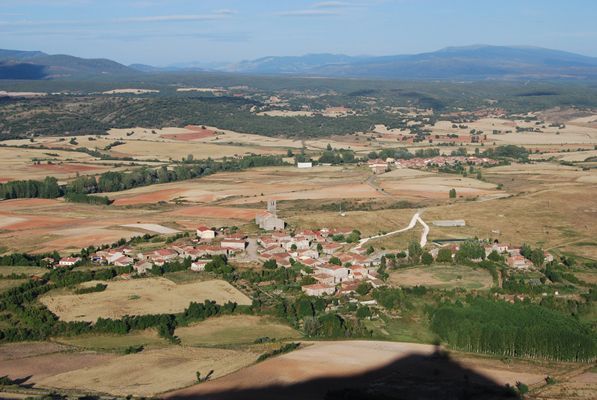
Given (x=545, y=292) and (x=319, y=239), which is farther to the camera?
(x=319, y=239)

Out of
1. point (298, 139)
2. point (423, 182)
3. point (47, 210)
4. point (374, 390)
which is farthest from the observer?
point (298, 139)

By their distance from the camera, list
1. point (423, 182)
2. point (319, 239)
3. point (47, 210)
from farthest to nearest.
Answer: point (423, 182) → point (47, 210) → point (319, 239)

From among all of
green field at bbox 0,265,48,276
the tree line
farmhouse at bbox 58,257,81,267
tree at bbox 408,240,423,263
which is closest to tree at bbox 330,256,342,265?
tree at bbox 408,240,423,263

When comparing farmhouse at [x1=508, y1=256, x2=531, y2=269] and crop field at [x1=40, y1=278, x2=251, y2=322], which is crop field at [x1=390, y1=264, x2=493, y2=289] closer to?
farmhouse at [x1=508, y1=256, x2=531, y2=269]

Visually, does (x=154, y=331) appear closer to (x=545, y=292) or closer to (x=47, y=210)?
(x=545, y=292)

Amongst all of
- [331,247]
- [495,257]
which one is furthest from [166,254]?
[495,257]

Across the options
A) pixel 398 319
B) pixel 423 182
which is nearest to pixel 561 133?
pixel 423 182

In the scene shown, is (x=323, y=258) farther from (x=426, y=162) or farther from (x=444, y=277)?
(x=426, y=162)
